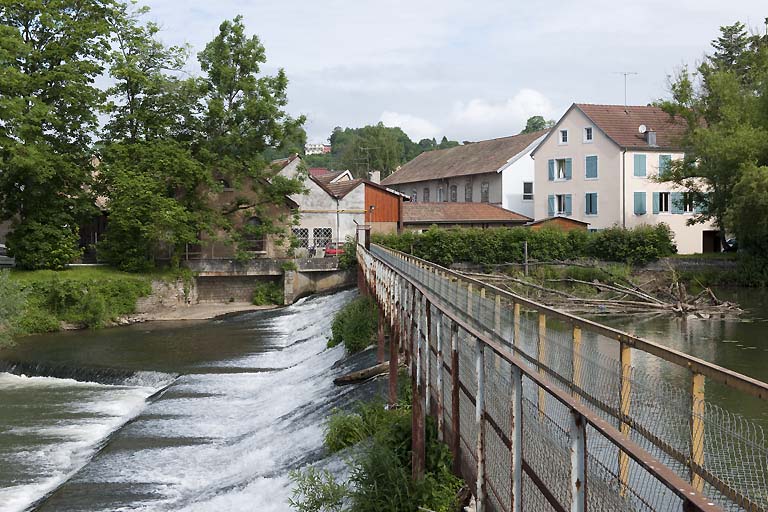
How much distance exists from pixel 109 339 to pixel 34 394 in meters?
10.3

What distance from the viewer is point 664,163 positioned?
5347cm

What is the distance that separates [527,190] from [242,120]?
27.8 m

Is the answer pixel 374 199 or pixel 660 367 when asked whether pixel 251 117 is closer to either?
pixel 374 199

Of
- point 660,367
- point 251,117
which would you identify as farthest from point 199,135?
point 660,367

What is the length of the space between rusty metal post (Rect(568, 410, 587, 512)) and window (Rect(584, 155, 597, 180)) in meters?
55.0

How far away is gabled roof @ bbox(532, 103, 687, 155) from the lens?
56.0m

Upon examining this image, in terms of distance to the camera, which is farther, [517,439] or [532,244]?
[532,244]

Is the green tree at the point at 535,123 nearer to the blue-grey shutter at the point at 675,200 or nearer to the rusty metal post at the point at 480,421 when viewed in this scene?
the blue-grey shutter at the point at 675,200

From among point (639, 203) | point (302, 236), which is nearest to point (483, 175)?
point (639, 203)

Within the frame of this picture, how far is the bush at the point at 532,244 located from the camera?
47.8m

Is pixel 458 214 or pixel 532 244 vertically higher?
pixel 458 214

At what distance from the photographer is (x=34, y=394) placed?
72.7ft

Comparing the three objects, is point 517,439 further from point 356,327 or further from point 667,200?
point 667,200

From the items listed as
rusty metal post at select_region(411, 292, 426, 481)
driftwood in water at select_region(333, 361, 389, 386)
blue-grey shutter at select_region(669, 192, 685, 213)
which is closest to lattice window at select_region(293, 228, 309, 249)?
blue-grey shutter at select_region(669, 192, 685, 213)
